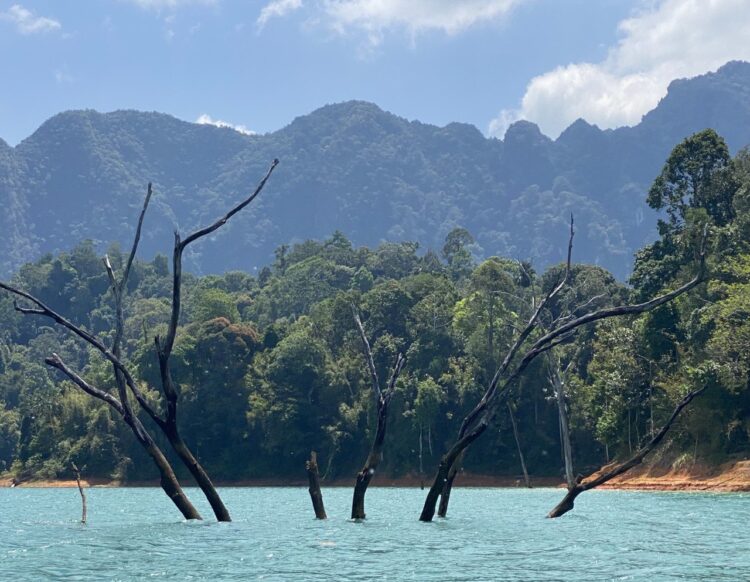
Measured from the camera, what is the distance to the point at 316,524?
4150 centimetres

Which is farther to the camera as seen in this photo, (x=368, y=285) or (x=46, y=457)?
(x=368, y=285)

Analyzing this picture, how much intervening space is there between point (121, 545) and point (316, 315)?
97054mm

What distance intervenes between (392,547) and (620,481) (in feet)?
170

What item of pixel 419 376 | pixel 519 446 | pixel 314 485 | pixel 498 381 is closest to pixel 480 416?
pixel 498 381

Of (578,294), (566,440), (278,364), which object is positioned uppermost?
(578,294)

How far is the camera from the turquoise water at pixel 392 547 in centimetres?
2630

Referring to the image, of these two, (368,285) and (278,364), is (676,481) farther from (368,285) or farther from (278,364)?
(368,285)

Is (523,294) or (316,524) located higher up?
(523,294)

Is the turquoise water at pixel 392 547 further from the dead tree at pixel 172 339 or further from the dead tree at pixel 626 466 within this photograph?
the dead tree at pixel 172 339

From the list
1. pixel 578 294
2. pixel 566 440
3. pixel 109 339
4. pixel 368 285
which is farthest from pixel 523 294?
pixel 109 339

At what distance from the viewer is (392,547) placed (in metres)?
31.5

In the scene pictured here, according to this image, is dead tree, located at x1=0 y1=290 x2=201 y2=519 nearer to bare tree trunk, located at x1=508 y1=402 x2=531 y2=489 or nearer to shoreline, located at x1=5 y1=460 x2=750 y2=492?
shoreline, located at x1=5 y1=460 x2=750 y2=492

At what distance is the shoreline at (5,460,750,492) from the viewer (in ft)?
226

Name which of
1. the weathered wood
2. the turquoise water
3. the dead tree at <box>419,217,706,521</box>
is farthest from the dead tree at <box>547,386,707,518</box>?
the weathered wood
